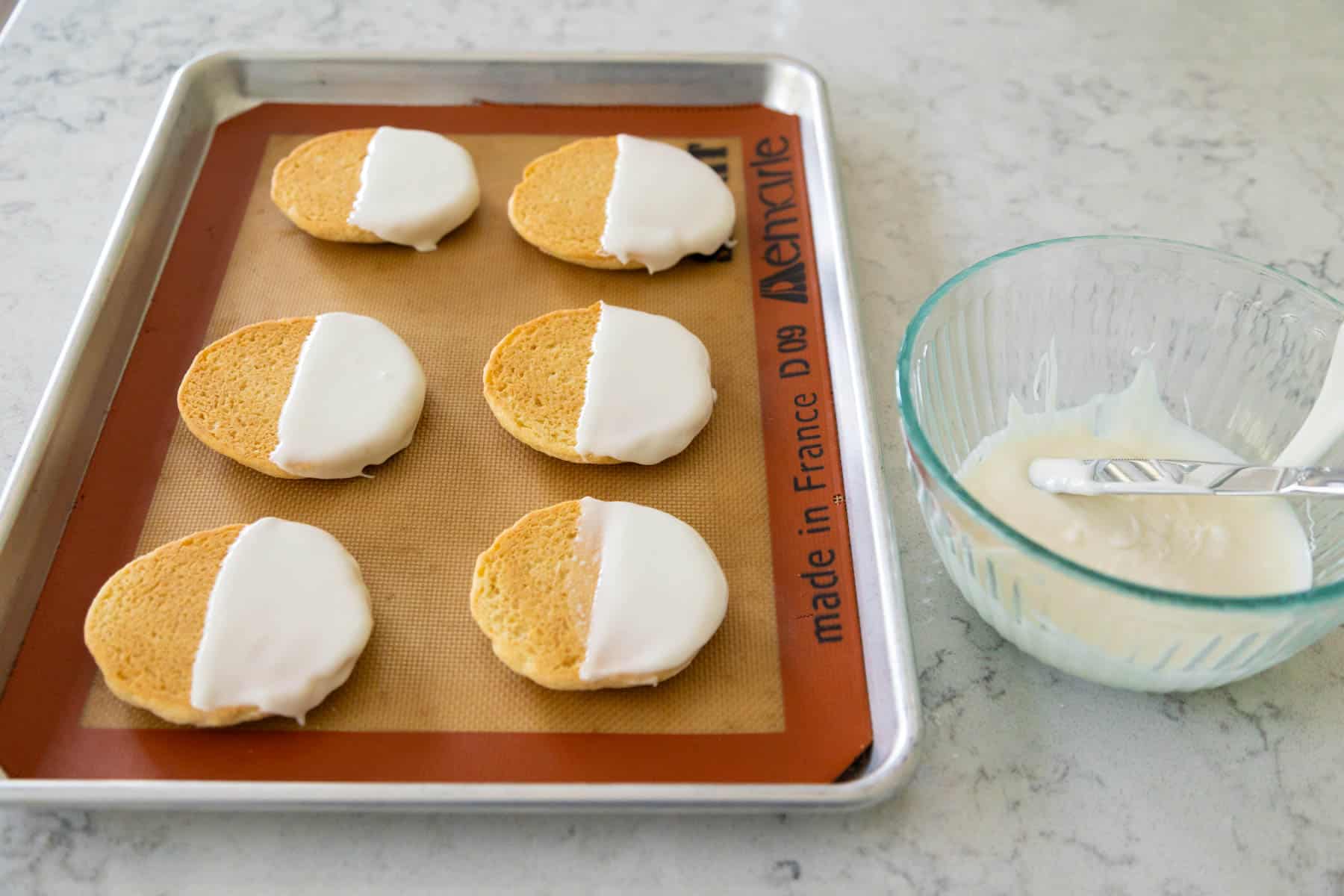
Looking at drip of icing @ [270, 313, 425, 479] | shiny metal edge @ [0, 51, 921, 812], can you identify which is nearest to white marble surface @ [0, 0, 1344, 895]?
shiny metal edge @ [0, 51, 921, 812]

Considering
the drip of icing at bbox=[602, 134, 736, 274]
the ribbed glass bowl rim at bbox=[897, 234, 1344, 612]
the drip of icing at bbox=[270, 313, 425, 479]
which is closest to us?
the ribbed glass bowl rim at bbox=[897, 234, 1344, 612]

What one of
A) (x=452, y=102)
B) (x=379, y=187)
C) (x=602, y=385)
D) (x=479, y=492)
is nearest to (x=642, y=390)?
(x=602, y=385)

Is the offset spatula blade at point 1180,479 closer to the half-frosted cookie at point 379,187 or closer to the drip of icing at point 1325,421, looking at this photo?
the drip of icing at point 1325,421

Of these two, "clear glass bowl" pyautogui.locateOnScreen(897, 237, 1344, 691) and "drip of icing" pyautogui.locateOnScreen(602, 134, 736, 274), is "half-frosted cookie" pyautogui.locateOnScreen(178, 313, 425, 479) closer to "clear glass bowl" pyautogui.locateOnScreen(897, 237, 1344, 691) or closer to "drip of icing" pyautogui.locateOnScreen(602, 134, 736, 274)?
"drip of icing" pyautogui.locateOnScreen(602, 134, 736, 274)

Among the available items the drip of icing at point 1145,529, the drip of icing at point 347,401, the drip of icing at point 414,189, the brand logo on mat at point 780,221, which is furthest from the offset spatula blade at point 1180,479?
the drip of icing at point 414,189

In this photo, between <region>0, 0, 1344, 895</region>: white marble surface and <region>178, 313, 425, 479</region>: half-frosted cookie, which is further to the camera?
<region>178, 313, 425, 479</region>: half-frosted cookie

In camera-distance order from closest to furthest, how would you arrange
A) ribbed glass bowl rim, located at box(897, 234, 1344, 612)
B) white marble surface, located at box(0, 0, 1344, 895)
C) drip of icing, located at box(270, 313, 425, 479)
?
1. ribbed glass bowl rim, located at box(897, 234, 1344, 612)
2. white marble surface, located at box(0, 0, 1344, 895)
3. drip of icing, located at box(270, 313, 425, 479)

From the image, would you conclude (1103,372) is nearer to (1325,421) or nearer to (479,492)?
(1325,421)

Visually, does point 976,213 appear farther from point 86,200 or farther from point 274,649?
point 86,200
